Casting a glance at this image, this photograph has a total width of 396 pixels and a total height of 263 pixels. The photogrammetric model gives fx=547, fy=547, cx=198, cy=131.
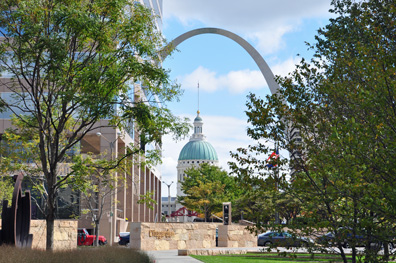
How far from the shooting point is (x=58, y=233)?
28844mm

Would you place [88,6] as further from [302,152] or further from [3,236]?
[302,152]

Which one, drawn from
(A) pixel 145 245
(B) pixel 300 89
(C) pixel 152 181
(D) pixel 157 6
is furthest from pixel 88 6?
(D) pixel 157 6

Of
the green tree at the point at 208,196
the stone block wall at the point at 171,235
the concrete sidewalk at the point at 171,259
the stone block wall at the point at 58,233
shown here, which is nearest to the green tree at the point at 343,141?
the concrete sidewalk at the point at 171,259

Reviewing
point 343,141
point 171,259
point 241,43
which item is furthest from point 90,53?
point 241,43

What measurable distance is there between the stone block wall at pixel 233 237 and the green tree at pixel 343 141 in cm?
2981

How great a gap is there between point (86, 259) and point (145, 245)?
21388 mm

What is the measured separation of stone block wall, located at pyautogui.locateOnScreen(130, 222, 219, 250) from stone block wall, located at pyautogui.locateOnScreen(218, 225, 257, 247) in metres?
2.86

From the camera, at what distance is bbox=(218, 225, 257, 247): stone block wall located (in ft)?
136

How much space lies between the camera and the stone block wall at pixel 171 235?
33688mm

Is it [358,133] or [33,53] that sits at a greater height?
[33,53]

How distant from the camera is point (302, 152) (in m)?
12.0

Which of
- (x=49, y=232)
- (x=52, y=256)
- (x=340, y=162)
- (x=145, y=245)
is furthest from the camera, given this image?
(x=145, y=245)

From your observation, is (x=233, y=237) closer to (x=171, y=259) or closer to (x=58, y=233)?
(x=58, y=233)

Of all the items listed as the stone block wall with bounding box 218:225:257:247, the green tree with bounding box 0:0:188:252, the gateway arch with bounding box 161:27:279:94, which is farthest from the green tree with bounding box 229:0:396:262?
the gateway arch with bounding box 161:27:279:94
